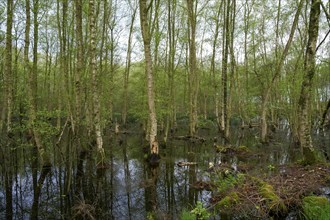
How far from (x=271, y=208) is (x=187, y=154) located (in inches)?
345

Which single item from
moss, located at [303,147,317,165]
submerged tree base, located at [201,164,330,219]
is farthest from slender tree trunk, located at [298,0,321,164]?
submerged tree base, located at [201,164,330,219]

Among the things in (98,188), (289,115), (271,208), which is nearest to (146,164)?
(98,188)

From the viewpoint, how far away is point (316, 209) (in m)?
4.84

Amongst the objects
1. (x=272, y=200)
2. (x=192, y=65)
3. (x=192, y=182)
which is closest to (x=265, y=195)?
(x=272, y=200)

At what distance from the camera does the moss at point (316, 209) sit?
4355 millimetres

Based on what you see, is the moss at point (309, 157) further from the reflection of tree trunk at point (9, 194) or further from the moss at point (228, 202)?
the reflection of tree trunk at point (9, 194)

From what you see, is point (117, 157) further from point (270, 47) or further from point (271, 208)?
point (270, 47)

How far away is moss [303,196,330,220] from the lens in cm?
436

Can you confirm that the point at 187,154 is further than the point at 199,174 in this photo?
Yes

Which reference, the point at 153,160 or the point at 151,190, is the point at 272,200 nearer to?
the point at 151,190

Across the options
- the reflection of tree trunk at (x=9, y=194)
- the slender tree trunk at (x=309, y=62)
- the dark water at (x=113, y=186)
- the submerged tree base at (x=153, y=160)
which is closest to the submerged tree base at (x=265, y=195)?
the dark water at (x=113, y=186)

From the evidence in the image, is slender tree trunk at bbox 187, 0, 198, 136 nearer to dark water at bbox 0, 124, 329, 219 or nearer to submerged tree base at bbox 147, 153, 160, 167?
dark water at bbox 0, 124, 329, 219

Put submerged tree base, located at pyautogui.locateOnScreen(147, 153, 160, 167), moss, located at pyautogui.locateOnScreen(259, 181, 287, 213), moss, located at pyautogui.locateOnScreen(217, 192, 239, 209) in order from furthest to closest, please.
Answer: submerged tree base, located at pyautogui.locateOnScreen(147, 153, 160, 167)
moss, located at pyautogui.locateOnScreen(217, 192, 239, 209)
moss, located at pyautogui.locateOnScreen(259, 181, 287, 213)

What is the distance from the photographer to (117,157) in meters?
13.4
